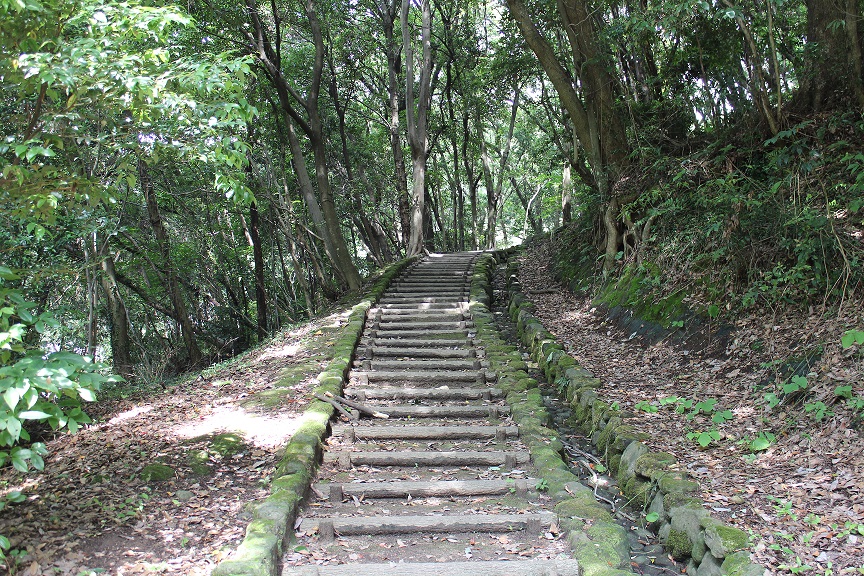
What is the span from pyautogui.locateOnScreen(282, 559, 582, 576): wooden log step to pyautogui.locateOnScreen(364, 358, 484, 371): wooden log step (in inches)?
172

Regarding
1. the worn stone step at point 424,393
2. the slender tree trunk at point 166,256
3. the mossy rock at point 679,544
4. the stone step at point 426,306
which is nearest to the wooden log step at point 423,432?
the worn stone step at point 424,393

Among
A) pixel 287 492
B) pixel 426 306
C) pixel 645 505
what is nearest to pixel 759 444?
pixel 645 505

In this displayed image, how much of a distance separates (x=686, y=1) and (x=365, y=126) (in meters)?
16.6

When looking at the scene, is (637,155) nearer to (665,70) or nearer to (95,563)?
(665,70)

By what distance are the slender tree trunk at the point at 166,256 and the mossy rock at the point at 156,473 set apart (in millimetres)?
6706

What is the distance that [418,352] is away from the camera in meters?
8.88

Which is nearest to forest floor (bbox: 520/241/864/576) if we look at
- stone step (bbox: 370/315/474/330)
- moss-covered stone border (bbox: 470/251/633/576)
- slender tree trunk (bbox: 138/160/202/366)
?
moss-covered stone border (bbox: 470/251/633/576)

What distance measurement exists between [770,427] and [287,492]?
4.29 metres

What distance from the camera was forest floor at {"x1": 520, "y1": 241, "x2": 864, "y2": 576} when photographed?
385 cm

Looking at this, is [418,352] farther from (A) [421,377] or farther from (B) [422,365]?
(A) [421,377]

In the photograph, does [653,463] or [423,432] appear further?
[423,432]

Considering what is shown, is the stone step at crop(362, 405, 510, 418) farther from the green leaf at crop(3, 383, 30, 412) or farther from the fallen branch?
the green leaf at crop(3, 383, 30, 412)

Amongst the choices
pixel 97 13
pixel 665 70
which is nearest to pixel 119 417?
pixel 97 13

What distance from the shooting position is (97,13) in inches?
155
